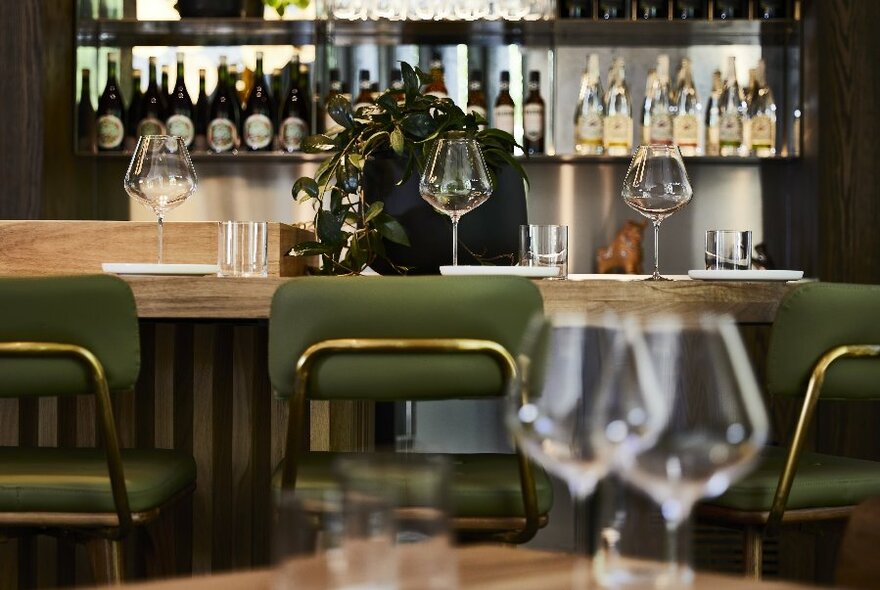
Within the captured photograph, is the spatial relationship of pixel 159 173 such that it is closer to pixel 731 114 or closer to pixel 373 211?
pixel 373 211

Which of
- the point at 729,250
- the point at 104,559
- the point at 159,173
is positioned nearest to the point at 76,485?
the point at 104,559

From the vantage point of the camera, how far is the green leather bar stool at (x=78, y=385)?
1296 millimetres

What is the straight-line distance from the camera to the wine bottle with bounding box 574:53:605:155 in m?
3.30

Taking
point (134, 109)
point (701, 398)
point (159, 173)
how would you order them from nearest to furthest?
point (701, 398) < point (159, 173) < point (134, 109)

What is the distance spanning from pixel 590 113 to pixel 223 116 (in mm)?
1051

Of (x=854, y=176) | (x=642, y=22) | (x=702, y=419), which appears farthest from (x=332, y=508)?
(x=642, y=22)

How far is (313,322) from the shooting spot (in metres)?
1.26

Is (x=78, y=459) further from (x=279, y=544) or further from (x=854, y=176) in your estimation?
(x=854, y=176)

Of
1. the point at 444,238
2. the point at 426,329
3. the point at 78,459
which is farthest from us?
the point at 444,238

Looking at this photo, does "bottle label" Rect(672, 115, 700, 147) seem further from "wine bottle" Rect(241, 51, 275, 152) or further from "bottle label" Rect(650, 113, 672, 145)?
"wine bottle" Rect(241, 51, 275, 152)

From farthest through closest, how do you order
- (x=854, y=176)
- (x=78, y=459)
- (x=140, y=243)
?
(x=854, y=176)
(x=140, y=243)
(x=78, y=459)

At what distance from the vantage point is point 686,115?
10.8ft

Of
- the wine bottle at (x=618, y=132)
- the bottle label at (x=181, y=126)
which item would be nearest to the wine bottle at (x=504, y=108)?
the wine bottle at (x=618, y=132)

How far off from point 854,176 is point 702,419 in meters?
2.69
